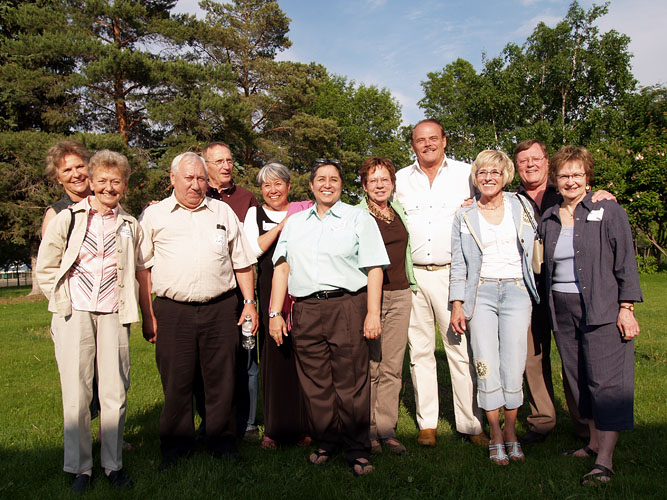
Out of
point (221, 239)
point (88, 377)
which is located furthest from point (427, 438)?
point (88, 377)

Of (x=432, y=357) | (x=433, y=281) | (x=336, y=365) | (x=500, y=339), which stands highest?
(x=433, y=281)

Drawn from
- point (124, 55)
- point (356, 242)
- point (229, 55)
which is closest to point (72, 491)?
point (356, 242)

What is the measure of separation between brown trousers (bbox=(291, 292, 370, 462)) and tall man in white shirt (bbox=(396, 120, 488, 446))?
0.82 metres

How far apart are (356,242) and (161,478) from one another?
228 cm

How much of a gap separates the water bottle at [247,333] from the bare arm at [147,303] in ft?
2.31

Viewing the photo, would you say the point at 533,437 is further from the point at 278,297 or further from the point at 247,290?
the point at 247,290

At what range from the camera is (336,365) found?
12.5 ft

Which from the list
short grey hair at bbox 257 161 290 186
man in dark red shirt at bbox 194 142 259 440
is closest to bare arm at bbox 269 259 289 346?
man in dark red shirt at bbox 194 142 259 440

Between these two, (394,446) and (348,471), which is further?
(394,446)

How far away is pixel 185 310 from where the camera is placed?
376 centimetres

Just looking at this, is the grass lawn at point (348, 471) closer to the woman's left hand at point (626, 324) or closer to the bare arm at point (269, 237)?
the woman's left hand at point (626, 324)

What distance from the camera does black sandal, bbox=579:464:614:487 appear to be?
340 centimetres

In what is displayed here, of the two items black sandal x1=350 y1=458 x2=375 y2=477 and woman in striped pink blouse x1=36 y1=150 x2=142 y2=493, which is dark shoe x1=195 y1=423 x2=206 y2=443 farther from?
black sandal x1=350 y1=458 x2=375 y2=477

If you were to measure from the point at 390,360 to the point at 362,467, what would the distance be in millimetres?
931
